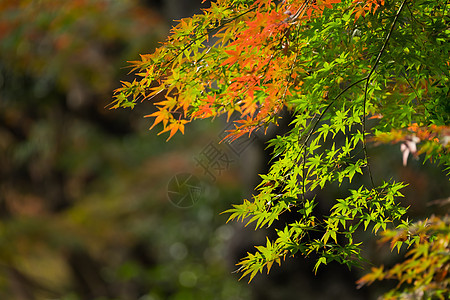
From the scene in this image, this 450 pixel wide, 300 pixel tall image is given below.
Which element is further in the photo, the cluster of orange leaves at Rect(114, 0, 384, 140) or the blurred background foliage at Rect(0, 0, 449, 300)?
the blurred background foliage at Rect(0, 0, 449, 300)

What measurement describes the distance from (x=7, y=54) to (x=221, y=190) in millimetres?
2382

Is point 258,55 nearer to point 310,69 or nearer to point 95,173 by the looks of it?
point 310,69

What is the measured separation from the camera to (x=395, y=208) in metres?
1.26

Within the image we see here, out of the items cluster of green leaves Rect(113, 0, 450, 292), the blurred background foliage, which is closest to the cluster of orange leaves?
cluster of green leaves Rect(113, 0, 450, 292)

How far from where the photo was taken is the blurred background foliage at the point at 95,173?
4.75m

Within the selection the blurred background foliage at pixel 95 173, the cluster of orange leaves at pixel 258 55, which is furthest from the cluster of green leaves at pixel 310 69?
the blurred background foliage at pixel 95 173

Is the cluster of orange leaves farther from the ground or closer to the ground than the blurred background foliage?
farther from the ground

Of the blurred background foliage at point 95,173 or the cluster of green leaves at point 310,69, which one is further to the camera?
the blurred background foliage at point 95,173

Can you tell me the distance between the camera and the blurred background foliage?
4.75 meters

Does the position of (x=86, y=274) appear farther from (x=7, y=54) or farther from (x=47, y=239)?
(x=7, y=54)

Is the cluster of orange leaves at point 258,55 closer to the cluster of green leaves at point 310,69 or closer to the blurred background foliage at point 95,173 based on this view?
the cluster of green leaves at point 310,69

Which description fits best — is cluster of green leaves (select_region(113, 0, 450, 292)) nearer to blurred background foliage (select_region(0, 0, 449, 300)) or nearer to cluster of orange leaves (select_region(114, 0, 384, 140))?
cluster of orange leaves (select_region(114, 0, 384, 140))

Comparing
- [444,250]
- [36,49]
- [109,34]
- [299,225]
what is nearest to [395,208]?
[299,225]

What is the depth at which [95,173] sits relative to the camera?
5.96m
